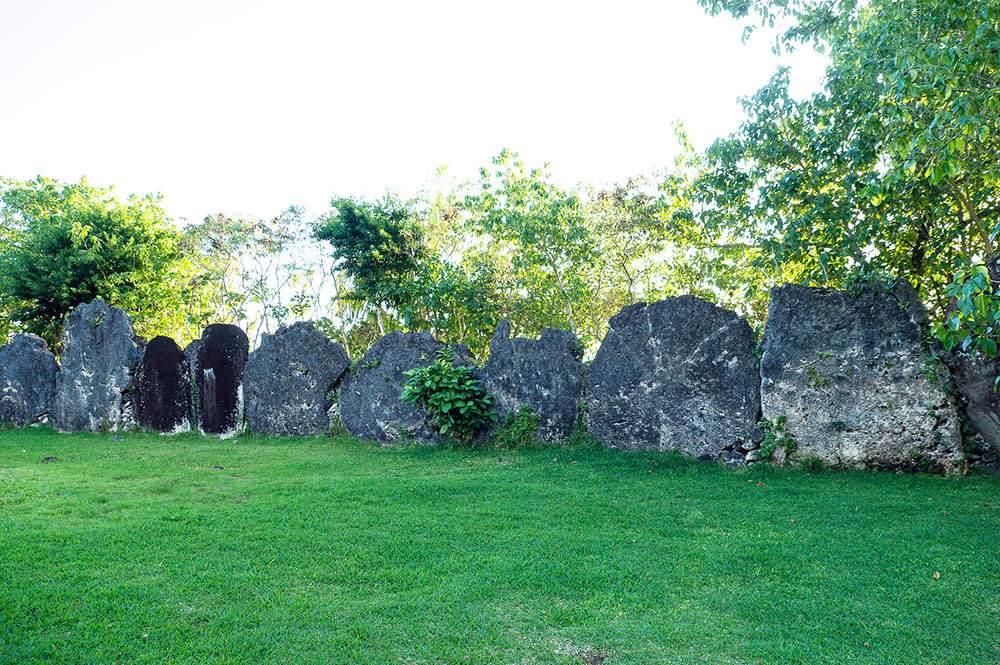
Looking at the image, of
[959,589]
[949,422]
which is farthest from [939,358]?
[959,589]

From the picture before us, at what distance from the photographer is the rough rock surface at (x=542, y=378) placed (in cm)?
857

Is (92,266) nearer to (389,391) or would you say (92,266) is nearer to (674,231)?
(389,391)

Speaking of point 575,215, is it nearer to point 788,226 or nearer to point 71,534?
point 788,226

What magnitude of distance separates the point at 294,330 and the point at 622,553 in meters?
7.83

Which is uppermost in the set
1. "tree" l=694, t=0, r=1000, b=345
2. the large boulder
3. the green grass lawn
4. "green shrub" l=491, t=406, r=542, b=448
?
"tree" l=694, t=0, r=1000, b=345

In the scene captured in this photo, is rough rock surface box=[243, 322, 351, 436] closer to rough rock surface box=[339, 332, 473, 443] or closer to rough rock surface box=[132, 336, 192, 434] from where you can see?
rough rock surface box=[339, 332, 473, 443]

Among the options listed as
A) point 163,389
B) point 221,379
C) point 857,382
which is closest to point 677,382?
point 857,382

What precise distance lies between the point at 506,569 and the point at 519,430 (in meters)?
4.63

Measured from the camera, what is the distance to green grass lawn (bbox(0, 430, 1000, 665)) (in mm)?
3104

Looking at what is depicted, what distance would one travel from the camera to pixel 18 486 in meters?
6.43

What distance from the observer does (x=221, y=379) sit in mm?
11000

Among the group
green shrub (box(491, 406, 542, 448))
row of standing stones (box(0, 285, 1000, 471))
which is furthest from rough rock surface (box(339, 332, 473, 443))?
green shrub (box(491, 406, 542, 448))

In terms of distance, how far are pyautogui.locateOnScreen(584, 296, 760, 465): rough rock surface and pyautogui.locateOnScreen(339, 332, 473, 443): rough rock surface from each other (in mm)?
2451

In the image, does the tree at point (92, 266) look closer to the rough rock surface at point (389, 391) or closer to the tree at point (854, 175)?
the rough rock surface at point (389, 391)
